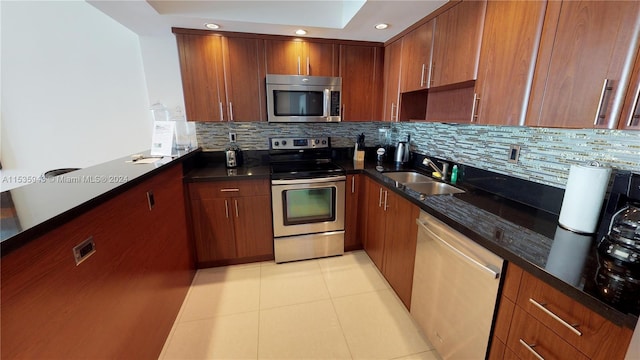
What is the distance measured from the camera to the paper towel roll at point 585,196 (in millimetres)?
1056

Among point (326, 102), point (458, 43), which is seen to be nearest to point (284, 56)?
point (326, 102)

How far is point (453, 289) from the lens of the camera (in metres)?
1.31

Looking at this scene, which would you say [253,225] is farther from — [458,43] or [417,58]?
[458,43]

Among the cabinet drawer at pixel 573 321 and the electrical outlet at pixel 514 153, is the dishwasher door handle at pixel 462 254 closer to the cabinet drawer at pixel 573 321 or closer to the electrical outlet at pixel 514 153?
the cabinet drawer at pixel 573 321

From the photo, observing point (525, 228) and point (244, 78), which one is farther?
point (244, 78)

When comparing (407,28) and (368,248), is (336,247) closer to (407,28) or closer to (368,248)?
(368,248)

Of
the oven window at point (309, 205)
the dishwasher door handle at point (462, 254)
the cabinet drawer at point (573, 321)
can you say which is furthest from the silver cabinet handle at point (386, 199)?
the cabinet drawer at point (573, 321)

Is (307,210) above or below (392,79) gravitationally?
below

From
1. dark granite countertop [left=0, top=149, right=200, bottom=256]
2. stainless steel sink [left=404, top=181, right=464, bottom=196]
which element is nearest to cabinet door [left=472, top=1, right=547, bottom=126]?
stainless steel sink [left=404, top=181, right=464, bottom=196]

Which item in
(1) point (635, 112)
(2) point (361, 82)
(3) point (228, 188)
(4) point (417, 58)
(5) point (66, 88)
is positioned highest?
(4) point (417, 58)

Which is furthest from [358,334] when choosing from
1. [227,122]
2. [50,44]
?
[50,44]

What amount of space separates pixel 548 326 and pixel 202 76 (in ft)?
9.15

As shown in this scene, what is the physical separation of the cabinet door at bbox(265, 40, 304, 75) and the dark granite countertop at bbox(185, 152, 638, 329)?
46.5 inches

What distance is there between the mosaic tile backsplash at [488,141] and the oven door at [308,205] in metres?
0.70
